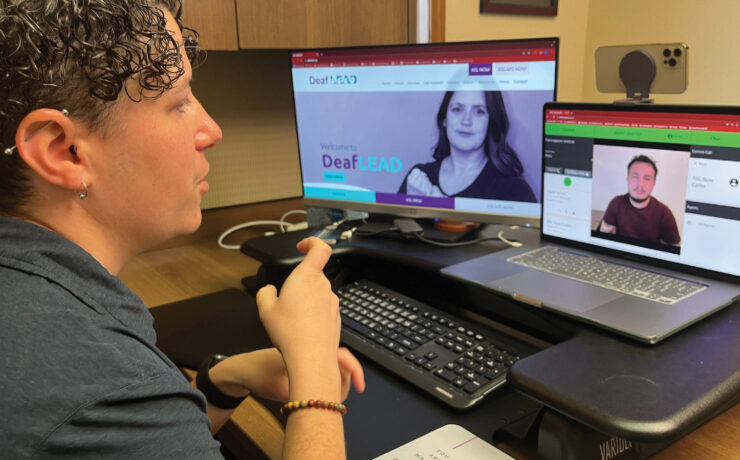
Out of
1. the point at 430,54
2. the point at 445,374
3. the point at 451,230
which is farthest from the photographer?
the point at 451,230

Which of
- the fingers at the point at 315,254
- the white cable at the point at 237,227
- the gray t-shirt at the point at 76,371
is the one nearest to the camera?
the gray t-shirt at the point at 76,371

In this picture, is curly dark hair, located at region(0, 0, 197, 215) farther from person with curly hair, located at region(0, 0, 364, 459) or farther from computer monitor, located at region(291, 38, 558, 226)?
computer monitor, located at region(291, 38, 558, 226)

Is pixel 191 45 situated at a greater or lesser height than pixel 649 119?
greater

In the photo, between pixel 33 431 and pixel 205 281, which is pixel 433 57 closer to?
pixel 205 281

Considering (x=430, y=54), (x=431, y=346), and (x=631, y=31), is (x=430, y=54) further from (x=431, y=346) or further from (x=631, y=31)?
(x=631, y=31)

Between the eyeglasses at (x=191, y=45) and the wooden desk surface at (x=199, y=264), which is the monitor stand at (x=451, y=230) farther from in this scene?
the eyeglasses at (x=191, y=45)

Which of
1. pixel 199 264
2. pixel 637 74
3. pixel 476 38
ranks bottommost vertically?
pixel 199 264

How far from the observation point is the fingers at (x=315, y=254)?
759mm

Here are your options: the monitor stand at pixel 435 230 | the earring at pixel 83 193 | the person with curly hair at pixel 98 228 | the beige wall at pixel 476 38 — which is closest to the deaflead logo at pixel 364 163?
the monitor stand at pixel 435 230

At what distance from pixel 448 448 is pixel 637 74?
27.4 inches

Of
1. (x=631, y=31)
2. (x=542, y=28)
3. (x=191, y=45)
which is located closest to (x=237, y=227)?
(x=191, y=45)

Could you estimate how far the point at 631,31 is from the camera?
2.38 metres

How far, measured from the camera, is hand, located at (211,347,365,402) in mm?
720

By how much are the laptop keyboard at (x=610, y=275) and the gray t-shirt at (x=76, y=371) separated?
605 millimetres
